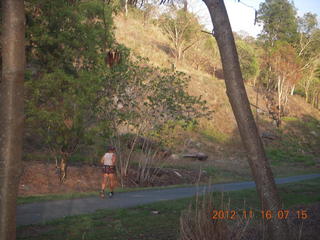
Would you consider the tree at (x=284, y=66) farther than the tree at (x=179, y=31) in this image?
No

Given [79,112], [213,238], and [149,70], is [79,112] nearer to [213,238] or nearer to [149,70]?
[149,70]

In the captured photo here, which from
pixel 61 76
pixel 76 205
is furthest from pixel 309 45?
pixel 76 205

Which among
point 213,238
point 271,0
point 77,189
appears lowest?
point 77,189

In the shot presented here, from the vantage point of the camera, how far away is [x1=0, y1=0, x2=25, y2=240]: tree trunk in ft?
12.1

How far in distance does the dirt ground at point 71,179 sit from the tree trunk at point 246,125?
1077cm

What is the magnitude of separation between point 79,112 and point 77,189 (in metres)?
3.09

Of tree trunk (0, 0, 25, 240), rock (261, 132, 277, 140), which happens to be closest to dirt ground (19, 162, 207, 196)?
tree trunk (0, 0, 25, 240)

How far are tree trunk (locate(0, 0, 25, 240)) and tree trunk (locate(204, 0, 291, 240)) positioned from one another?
8.18 ft

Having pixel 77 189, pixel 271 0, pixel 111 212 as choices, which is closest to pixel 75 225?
pixel 111 212

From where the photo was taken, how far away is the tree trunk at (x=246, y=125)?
4.89m

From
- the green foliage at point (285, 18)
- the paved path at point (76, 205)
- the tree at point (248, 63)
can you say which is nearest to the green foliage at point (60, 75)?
the paved path at point (76, 205)

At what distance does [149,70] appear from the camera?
18.2 m

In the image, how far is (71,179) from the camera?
16812 mm

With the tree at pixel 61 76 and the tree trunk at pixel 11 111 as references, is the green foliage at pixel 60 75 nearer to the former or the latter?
the tree at pixel 61 76
